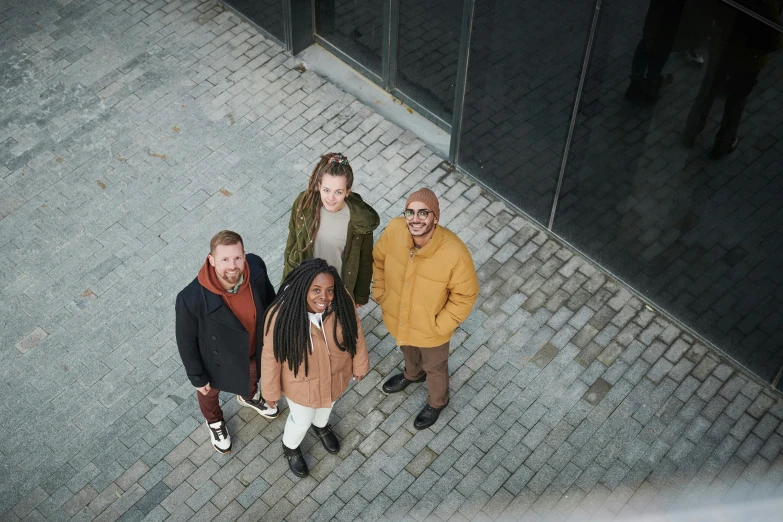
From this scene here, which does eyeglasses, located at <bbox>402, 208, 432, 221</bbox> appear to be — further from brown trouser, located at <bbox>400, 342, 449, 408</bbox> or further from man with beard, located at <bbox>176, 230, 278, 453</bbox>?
brown trouser, located at <bbox>400, 342, 449, 408</bbox>

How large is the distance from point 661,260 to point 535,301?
3.59ft

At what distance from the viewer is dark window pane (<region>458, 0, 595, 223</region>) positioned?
709 centimetres

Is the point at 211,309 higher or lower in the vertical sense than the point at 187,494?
higher

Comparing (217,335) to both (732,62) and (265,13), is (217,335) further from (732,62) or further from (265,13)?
(265,13)

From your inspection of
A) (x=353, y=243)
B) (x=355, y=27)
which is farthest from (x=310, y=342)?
(x=355, y=27)

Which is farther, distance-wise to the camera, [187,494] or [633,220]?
[633,220]

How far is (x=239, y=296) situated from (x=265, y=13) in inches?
197

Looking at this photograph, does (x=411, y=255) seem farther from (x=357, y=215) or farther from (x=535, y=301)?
(x=535, y=301)

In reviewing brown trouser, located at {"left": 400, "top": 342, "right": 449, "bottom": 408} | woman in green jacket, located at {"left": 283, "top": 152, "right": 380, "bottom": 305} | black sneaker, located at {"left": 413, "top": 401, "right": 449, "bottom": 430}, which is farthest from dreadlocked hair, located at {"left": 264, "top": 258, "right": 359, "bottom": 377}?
black sneaker, located at {"left": 413, "top": 401, "right": 449, "bottom": 430}

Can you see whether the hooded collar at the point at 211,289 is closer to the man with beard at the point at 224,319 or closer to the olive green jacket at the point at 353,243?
the man with beard at the point at 224,319

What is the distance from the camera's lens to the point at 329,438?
670 centimetres

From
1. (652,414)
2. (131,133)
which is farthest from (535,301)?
(131,133)

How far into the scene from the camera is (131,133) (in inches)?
355

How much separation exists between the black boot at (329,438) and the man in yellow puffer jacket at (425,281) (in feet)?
2.72
